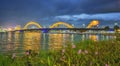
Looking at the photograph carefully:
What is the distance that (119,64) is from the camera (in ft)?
30.3

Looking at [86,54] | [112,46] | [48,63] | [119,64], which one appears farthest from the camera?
[112,46]

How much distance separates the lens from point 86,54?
1005 centimetres

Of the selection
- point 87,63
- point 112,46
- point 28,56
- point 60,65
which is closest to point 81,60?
point 87,63

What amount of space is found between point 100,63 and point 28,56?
6.96 ft

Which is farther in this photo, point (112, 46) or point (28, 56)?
point (112, 46)

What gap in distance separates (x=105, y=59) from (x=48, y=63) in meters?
2.03

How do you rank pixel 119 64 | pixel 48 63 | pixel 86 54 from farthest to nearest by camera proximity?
1. pixel 86 54
2. pixel 119 64
3. pixel 48 63

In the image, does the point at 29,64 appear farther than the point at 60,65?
Yes

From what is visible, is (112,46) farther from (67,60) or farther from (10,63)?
(10,63)

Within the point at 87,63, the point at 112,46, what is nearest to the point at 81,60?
the point at 87,63

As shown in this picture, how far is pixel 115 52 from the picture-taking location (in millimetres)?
10602

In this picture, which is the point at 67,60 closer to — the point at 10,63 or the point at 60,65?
the point at 60,65

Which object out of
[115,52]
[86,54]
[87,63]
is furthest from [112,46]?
[87,63]

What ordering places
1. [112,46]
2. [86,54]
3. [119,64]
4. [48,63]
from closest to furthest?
[48,63], [119,64], [86,54], [112,46]
